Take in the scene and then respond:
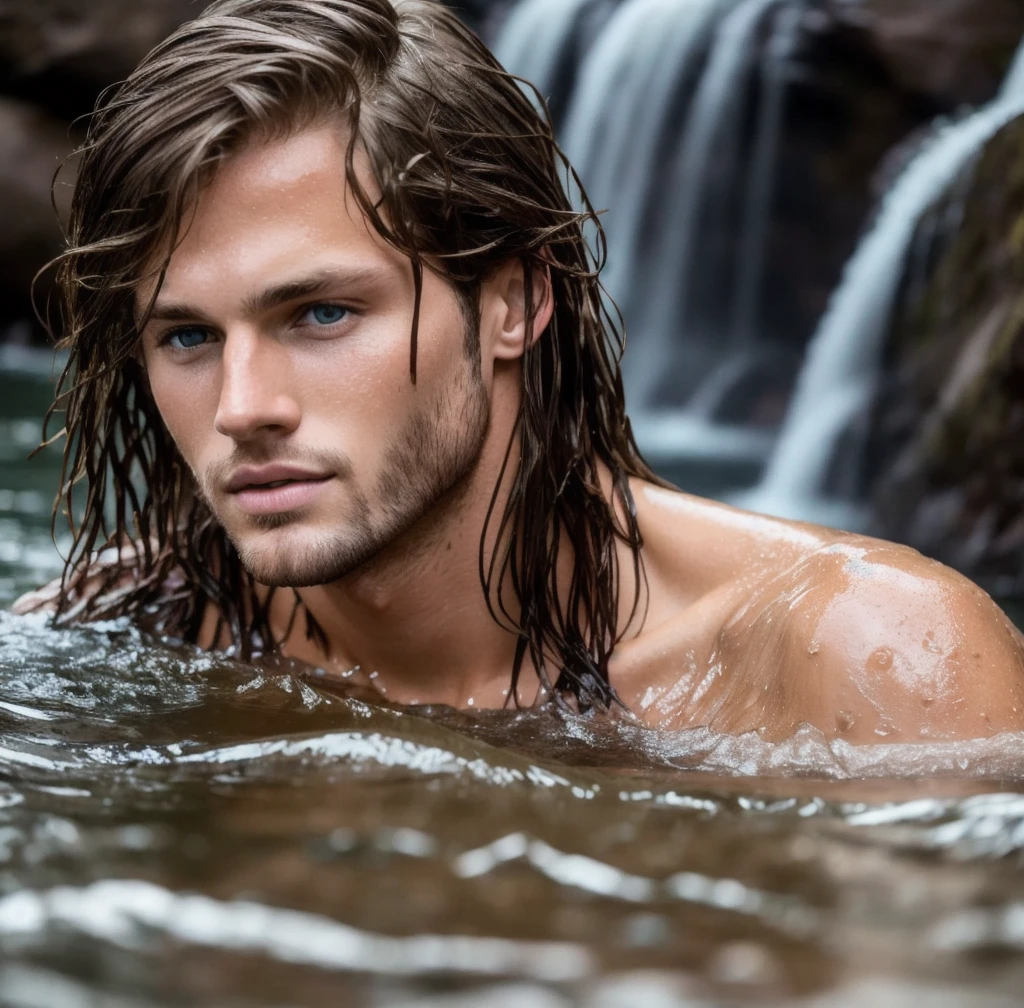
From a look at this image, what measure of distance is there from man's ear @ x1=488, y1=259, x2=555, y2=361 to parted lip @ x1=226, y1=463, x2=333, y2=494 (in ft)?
1.55

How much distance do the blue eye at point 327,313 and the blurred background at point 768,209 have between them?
11.4 feet

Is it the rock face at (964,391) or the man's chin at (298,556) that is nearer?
the man's chin at (298,556)

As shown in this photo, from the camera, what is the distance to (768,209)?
9906 millimetres

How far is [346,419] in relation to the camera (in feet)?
7.76

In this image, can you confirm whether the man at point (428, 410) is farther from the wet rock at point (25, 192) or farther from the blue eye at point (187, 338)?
the wet rock at point (25, 192)

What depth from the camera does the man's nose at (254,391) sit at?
2.27 metres

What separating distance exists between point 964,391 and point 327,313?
12.5 ft

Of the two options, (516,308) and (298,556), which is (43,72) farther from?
(298,556)

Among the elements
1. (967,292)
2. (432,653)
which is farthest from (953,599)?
(967,292)

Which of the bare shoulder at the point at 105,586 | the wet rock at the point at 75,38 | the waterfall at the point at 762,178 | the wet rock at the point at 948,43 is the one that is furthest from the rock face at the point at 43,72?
the bare shoulder at the point at 105,586

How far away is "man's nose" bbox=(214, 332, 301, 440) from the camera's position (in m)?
2.27

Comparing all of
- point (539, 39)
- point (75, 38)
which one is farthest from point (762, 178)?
point (75, 38)

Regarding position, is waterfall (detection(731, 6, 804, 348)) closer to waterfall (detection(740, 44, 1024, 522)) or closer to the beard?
waterfall (detection(740, 44, 1024, 522))

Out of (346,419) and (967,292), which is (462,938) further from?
(967,292)
